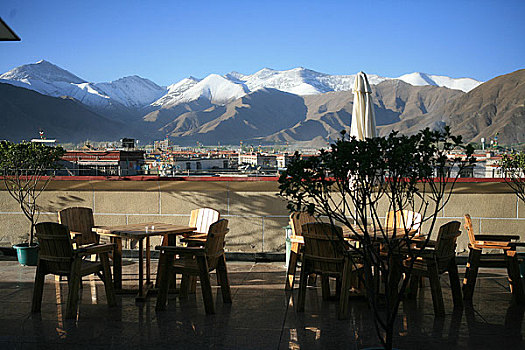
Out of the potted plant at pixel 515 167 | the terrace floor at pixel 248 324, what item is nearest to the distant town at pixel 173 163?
the potted plant at pixel 515 167

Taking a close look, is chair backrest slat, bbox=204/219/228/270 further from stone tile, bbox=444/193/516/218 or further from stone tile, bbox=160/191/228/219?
stone tile, bbox=444/193/516/218

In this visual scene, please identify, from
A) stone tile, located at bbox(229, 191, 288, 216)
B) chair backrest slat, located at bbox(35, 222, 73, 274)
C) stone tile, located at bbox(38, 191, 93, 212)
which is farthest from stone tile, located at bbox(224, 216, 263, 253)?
chair backrest slat, located at bbox(35, 222, 73, 274)

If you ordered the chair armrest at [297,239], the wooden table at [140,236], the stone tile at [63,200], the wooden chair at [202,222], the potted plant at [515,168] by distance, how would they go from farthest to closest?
the stone tile at [63,200]
the potted plant at [515,168]
the wooden chair at [202,222]
the chair armrest at [297,239]
the wooden table at [140,236]

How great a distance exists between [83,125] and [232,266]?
204m

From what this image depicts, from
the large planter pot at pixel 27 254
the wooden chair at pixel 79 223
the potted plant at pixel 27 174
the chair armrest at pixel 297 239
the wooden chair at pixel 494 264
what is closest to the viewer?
the wooden chair at pixel 494 264

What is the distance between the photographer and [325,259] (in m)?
4.96

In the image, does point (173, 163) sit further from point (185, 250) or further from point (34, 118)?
point (34, 118)

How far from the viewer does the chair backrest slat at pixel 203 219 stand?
20.8ft

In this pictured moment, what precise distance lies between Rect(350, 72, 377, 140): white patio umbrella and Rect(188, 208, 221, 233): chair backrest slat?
2.15 meters

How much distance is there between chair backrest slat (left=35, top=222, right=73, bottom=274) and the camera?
4.95 metres

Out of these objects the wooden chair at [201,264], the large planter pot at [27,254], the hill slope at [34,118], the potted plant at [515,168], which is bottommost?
the large planter pot at [27,254]

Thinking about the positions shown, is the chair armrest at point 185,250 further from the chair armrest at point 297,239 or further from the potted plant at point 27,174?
the potted plant at point 27,174

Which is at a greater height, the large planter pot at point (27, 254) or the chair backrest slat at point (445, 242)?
the chair backrest slat at point (445, 242)

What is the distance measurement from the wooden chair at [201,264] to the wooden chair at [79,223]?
5.16 feet
